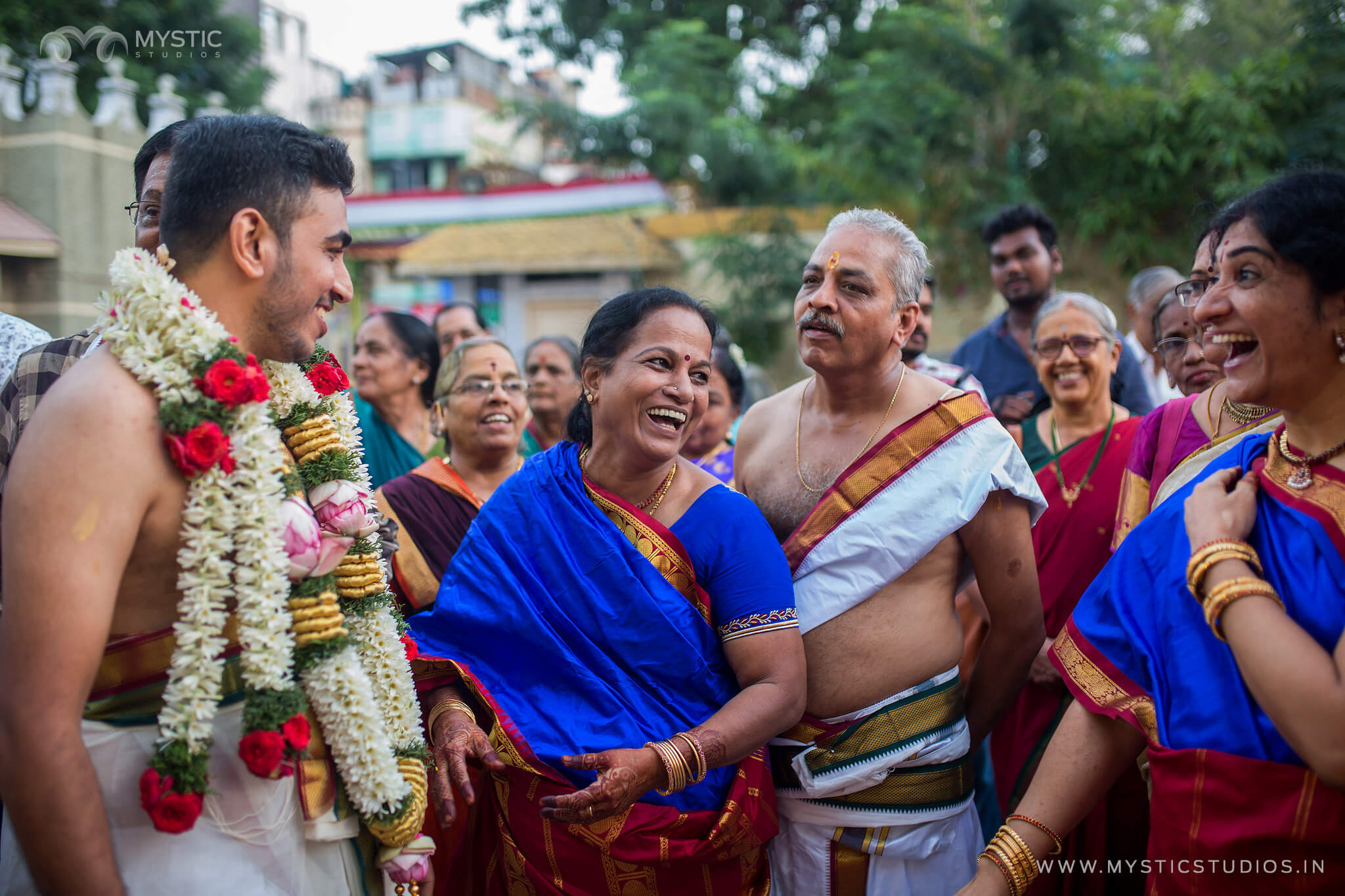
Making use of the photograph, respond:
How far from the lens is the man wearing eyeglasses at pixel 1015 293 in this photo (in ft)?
16.4

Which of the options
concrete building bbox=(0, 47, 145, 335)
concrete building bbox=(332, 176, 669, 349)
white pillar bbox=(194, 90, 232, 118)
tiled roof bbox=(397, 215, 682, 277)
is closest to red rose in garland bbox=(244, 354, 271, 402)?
concrete building bbox=(0, 47, 145, 335)

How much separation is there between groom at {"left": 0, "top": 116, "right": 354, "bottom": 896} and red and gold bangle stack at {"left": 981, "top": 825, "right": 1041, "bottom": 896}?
4.97 feet

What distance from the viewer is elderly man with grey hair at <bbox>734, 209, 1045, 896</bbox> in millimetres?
2648

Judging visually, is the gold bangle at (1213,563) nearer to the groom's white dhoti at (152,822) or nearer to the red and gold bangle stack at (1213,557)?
the red and gold bangle stack at (1213,557)

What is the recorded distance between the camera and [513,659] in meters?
2.50

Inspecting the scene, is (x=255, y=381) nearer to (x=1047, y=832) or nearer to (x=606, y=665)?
(x=606, y=665)

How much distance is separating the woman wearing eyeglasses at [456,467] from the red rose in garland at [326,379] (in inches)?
43.2

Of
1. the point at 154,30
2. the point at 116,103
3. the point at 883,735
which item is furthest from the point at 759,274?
the point at 883,735

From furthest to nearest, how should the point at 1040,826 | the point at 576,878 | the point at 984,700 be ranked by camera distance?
1. the point at 984,700
2. the point at 576,878
3. the point at 1040,826

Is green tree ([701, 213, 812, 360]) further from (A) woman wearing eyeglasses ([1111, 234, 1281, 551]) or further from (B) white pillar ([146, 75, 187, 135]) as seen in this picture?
(A) woman wearing eyeglasses ([1111, 234, 1281, 551])

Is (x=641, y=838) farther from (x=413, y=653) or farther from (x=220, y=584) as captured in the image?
(x=220, y=584)

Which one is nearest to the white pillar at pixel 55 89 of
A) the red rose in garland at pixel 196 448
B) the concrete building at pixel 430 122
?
the red rose in garland at pixel 196 448

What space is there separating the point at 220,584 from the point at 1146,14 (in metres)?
15.8

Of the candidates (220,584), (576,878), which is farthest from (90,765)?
(576,878)
